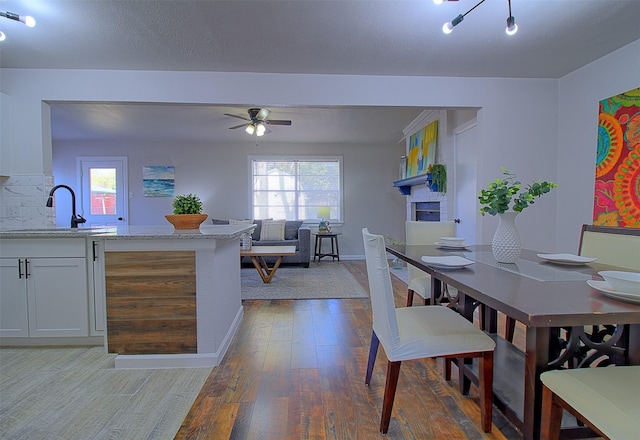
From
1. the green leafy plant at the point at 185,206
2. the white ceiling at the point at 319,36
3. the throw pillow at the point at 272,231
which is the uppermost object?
the white ceiling at the point at 319,36

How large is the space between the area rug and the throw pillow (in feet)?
2.17

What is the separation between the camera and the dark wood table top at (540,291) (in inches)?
38.0

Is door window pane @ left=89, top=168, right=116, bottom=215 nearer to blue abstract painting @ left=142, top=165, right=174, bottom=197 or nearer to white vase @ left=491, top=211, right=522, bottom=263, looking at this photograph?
blue abstract painting @ left=142, top=165, right=174, bottom=197

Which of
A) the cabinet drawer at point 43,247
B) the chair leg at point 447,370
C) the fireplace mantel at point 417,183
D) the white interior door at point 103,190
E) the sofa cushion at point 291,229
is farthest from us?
the white interior door at point 103,190

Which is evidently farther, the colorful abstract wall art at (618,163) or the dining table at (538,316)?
the colorful abstract wall art at (618,163)

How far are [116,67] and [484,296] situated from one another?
3.43m

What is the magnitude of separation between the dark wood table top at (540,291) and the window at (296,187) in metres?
5.00

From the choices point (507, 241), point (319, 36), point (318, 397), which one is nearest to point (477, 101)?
point (319, 36)

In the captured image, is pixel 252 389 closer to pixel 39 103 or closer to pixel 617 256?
pixel 617 256

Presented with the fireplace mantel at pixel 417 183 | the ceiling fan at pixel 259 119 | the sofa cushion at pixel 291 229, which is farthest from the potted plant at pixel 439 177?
the sofa cushion at pixel 291 229

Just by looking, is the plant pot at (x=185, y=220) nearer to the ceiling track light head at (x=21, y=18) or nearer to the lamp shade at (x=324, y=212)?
the ceiling track light head at (x=21, y=18)

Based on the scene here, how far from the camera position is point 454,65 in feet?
9.71

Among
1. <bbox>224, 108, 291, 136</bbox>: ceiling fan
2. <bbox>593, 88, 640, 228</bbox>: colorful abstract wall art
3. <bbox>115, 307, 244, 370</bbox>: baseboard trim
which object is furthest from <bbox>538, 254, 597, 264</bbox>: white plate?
<bbox>224, 108, 291, 136</bbox>: ceiling fan

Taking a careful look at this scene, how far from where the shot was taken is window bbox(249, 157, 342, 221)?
22.3 feet
